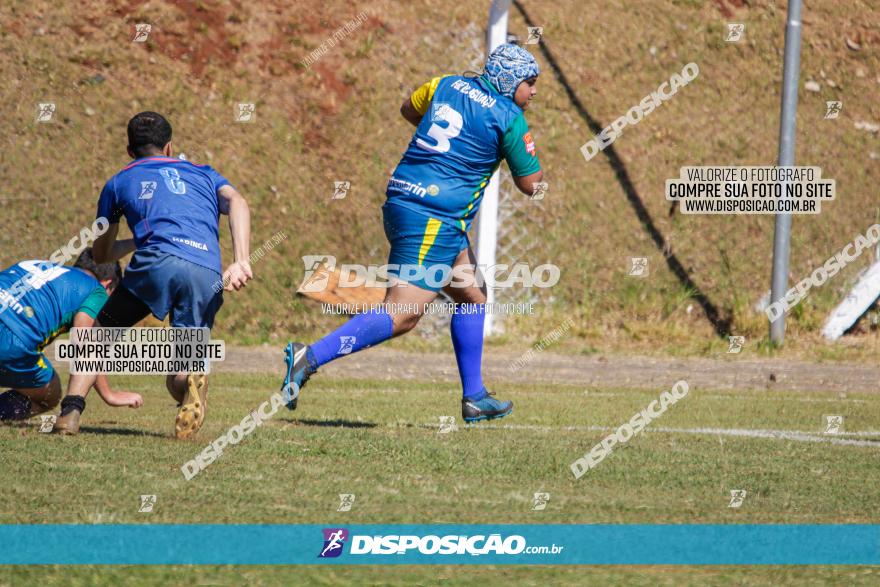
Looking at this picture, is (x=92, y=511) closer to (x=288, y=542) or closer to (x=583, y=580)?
(x=288, y=542)

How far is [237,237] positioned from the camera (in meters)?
6.48

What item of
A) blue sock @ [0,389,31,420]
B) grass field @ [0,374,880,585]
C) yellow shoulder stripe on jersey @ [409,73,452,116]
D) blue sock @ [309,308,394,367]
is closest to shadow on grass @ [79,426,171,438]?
grass field @ [0,374,880,585]

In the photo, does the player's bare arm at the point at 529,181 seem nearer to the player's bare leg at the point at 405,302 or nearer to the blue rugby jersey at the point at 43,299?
the player's bare leg at the point at 405,302

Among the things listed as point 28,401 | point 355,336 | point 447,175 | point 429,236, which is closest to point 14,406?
point 28,401

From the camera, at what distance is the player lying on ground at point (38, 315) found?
658 cm

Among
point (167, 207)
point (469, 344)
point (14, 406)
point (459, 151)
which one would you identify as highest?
point (459, 151)

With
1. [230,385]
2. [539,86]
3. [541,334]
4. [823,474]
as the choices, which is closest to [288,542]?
[823,474]

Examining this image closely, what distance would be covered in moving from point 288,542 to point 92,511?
900 millimetres

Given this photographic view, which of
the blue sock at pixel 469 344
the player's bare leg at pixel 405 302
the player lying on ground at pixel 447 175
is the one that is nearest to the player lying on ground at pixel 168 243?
the player lying on ground at pixel 447 175

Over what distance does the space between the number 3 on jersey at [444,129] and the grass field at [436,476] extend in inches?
67.4

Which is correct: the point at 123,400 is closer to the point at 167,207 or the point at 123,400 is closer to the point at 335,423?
the point at 335,423

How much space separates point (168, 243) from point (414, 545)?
114 inches

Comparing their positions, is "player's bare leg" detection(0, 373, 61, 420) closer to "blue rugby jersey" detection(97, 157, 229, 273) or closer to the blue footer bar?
"blue rugby jersey" detection(97, 157, 229, 273)

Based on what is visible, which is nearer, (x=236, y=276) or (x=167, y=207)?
(x=236, y=276)
